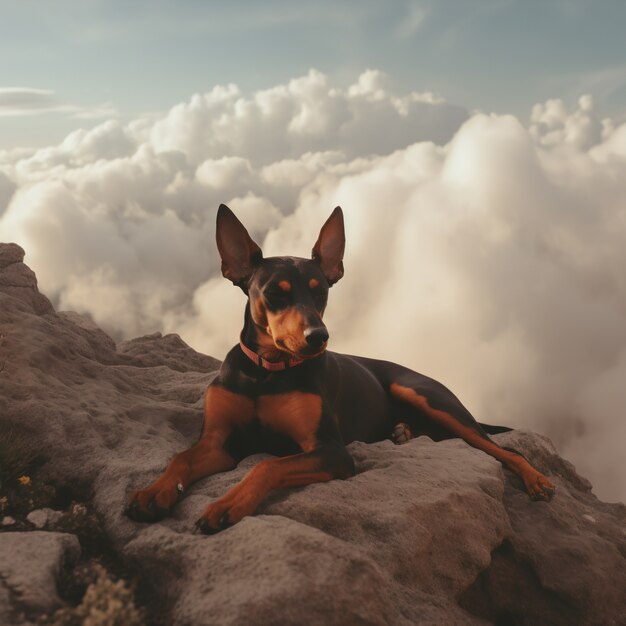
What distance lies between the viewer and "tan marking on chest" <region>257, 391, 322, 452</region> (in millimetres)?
5822

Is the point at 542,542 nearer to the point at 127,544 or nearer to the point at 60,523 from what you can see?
the point at 127,544

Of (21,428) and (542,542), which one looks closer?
(542,542)

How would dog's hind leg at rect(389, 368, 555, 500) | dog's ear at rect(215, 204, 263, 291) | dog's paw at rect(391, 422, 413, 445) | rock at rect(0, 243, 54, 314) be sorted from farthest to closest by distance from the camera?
rock at rect(0, 243, 54, 314)
dog's paw at rect(391, 422, 413, 445)
dog's hind leg at rect(389, 368, 555, 500)
dog's ear at rect(215, 204, 263, 291)

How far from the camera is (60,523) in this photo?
5.24 meters

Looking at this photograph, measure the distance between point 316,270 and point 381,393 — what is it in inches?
83.7

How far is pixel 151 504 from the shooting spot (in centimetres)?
510

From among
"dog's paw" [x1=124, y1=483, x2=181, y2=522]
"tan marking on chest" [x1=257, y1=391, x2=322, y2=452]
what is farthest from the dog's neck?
"dog's paw" [x1=124, y1=483, x2=181, y2=522]

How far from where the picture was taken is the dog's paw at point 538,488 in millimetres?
6473

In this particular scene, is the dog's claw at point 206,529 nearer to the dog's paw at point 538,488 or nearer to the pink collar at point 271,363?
the pink collar at point 271,363

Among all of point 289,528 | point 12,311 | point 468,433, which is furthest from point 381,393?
point 12,311

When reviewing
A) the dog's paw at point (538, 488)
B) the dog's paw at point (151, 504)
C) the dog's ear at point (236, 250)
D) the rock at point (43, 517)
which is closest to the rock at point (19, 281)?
the dog's ear at point (236, 250)

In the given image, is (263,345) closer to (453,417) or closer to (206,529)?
(206,529)

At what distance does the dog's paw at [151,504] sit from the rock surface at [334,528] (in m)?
0.09

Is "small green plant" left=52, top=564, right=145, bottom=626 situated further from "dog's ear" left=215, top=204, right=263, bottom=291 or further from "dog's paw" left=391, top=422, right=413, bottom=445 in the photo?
"dog's paw" left=391, top=422, right=413, bottom=445
